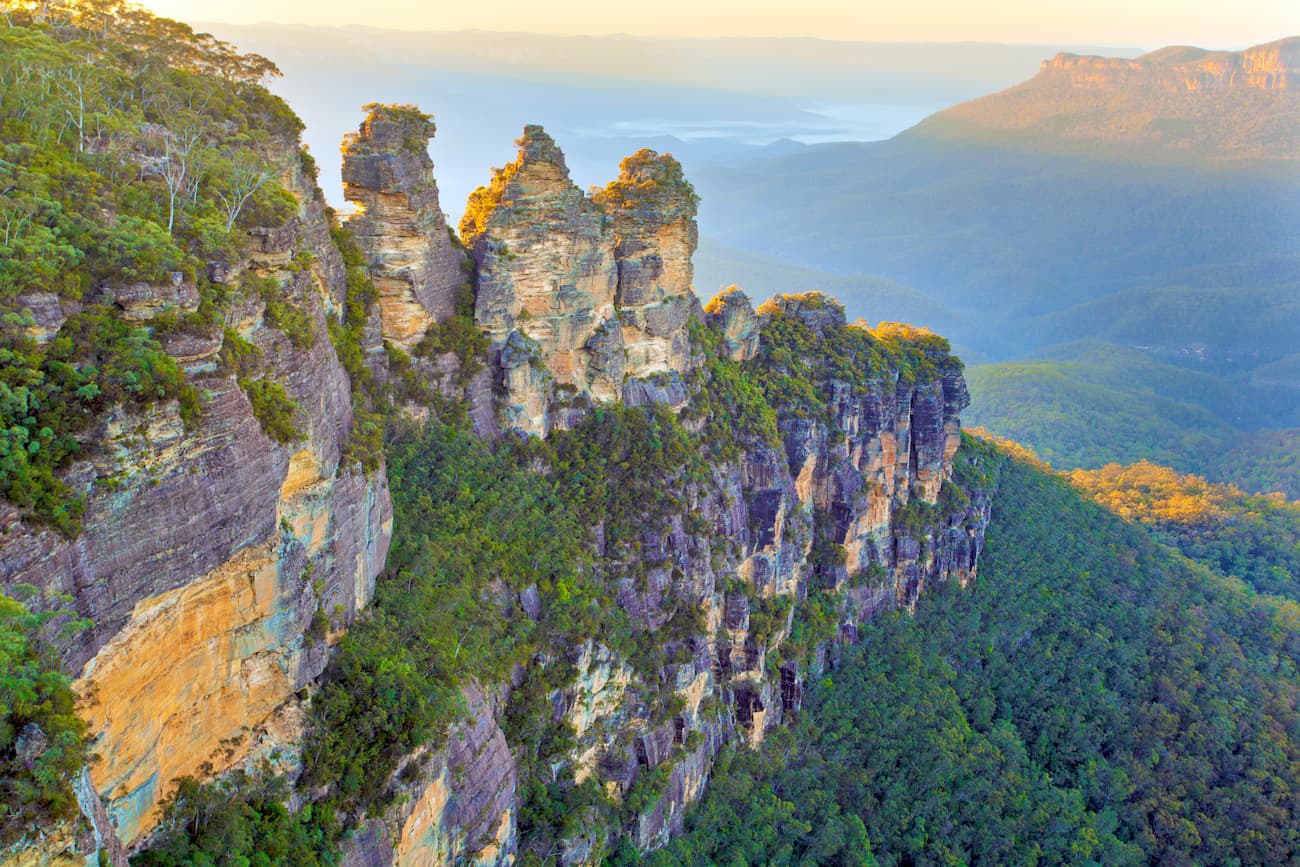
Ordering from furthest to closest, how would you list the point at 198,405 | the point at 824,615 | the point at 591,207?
the point at 824,615
the point at 591,207
the point at 198,405

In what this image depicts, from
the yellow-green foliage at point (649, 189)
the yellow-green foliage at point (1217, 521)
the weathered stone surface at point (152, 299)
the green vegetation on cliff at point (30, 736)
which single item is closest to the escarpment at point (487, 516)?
the weathered stone surface at point (152, 299)

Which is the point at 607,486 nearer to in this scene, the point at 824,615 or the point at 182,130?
the point at 824,615

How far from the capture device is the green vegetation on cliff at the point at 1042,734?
41.9m

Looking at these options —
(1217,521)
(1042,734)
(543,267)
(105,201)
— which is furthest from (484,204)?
(1217,521)

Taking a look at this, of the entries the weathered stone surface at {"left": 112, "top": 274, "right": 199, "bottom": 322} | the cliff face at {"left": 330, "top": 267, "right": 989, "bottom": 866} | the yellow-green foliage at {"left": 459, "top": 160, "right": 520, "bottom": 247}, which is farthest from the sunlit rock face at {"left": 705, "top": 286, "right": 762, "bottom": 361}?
the weathered stone surface at {"left": 112, "top": 274, "right": 199, "bottom": 322}

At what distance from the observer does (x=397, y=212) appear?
105ft

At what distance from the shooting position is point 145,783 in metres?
18.5

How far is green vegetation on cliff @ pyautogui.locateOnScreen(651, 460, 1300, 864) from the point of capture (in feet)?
138

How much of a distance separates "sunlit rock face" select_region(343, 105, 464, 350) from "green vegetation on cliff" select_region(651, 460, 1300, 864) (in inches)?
948

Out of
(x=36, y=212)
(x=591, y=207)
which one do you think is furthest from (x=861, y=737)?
(x=36, y=212)

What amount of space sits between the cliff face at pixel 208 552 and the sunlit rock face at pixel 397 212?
6910mm

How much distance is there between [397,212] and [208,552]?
17.3m

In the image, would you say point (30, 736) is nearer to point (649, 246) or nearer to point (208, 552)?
point (208, 552)

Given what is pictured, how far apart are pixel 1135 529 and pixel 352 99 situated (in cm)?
15697
